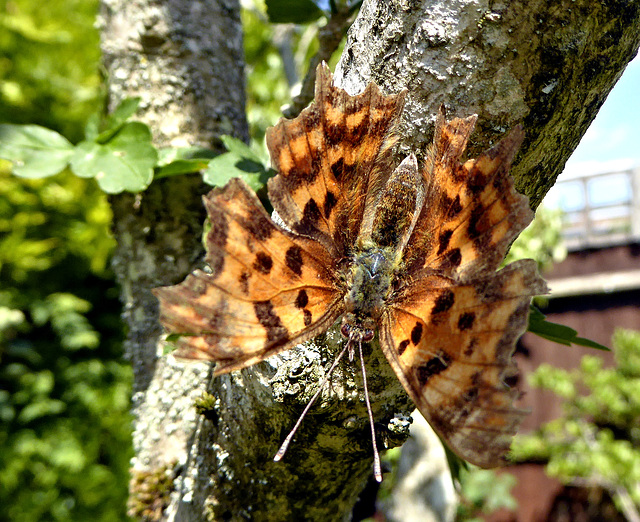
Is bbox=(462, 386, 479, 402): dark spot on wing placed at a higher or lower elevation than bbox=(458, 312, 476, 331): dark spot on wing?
lower

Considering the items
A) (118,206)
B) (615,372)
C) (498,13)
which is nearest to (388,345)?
(498,13)

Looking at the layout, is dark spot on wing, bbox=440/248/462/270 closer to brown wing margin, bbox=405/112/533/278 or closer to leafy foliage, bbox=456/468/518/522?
brown wing margin, bbox=405/112/533/278

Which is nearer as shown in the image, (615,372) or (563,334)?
(563,334)

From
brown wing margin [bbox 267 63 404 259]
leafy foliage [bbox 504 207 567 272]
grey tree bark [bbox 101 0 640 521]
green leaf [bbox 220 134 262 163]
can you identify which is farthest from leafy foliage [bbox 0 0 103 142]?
brown wing margin [bbox 267 63 404 259]

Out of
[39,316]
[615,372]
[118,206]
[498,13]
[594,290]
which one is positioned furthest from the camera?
[594,290]

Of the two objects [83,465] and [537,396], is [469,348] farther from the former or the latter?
[537,396]

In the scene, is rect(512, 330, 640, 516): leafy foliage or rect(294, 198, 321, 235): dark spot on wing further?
rect(512, 330, 640, 516): leafy foliage

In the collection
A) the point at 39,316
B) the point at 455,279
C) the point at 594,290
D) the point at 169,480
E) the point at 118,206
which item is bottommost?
the point at 169,480

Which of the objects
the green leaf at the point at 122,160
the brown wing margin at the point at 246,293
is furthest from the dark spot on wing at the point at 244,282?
the green leaf at the point at 122,160
